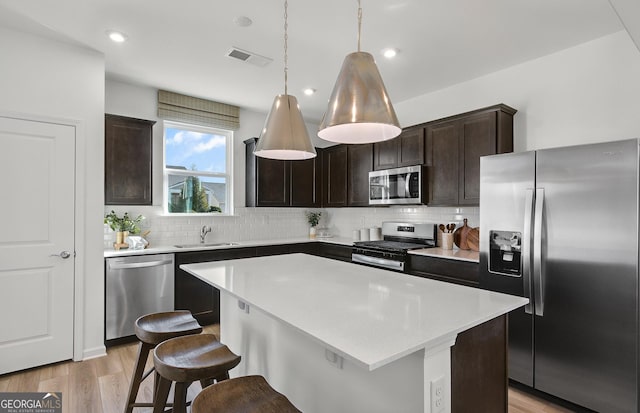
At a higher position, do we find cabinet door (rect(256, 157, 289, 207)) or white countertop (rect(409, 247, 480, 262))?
cabinet door (rect(256, 157, 289, 207))

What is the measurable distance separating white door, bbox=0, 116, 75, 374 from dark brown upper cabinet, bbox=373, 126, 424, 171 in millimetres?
3254

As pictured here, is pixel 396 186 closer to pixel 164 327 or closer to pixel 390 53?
pixel 390 53

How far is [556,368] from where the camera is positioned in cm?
236

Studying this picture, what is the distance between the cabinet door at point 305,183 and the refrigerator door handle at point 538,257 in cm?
321

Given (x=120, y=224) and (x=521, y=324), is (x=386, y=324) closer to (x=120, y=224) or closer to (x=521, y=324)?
(x=521, y=324)

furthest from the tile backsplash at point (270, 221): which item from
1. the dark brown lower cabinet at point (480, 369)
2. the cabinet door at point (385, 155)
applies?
the dark brown lower cabinet at point (480, 369)

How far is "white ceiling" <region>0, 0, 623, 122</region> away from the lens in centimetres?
242

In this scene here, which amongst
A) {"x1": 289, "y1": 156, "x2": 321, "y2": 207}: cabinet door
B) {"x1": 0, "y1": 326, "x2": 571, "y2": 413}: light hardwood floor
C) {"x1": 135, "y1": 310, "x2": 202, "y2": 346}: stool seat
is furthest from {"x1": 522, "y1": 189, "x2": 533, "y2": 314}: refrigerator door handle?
{"x1": 289, "y1": 156, "x2": 321, "y2": 207}: cabinet door

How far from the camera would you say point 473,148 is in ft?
11.0

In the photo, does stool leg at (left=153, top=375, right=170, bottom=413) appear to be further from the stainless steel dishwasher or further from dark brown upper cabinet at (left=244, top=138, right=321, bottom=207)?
dark brown upper cabinet at (left=244, top=138, right=321, bottom=207)

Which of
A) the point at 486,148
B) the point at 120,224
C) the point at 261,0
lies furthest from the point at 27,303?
the point at 486,148

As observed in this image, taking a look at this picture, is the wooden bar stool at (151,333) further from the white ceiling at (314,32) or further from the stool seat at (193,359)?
the white ceiling at (314,32)

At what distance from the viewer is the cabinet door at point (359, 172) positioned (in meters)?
4.53

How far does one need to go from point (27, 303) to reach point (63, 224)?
0.69 metres
